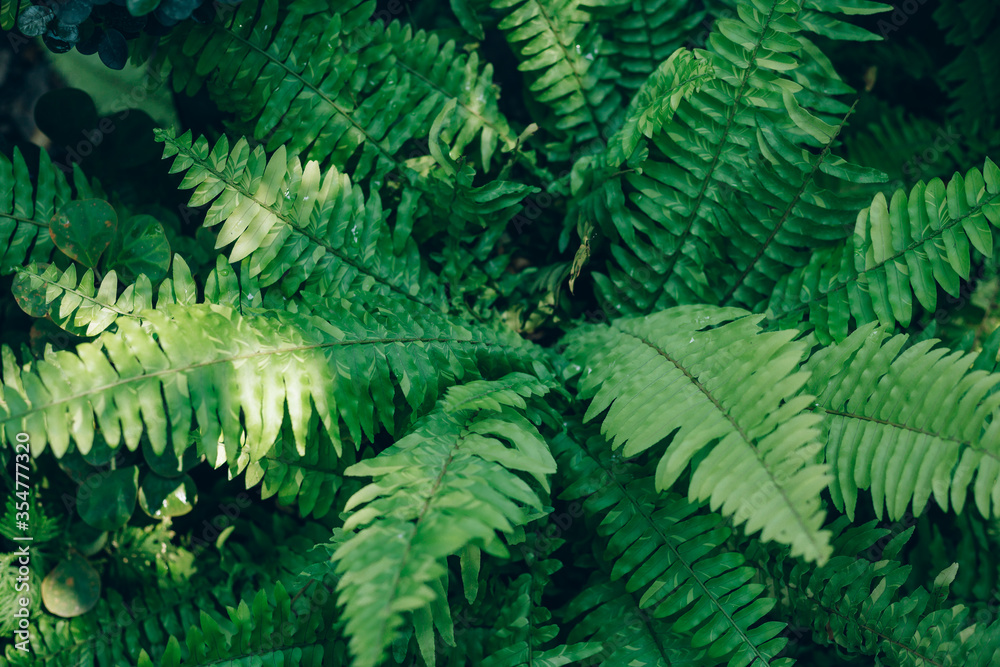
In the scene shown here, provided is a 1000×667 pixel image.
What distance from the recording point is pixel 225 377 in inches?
47.3

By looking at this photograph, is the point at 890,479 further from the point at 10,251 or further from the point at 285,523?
the point at 10,251

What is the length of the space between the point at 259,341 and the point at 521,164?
1135 mm

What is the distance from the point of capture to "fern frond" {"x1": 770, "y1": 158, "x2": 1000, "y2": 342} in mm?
1412

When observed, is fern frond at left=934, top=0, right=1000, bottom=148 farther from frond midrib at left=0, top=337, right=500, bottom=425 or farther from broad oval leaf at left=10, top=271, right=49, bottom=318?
broad oval leaf at left=10, top=271, right=49, bottom=318

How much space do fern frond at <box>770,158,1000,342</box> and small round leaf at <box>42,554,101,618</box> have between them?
2007mm

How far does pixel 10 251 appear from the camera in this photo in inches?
60.4

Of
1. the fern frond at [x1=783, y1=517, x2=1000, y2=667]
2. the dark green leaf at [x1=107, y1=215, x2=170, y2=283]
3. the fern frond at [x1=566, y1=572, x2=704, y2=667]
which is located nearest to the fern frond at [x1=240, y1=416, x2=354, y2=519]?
the dark green leaf at [x1=107, y1=215, x2=170, y2=283]

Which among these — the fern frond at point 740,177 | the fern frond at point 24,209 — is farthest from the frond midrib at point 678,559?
the fern frond at point 24,209

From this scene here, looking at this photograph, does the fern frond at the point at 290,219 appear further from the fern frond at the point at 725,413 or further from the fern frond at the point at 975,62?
the fern frond at the point at 975,62

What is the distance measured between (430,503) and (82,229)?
1.15m

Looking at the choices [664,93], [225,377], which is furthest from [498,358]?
[664,93]

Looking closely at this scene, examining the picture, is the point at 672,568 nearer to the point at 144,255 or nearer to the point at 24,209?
the point at 144,255

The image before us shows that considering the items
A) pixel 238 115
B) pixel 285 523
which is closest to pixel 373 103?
pixel 238 115

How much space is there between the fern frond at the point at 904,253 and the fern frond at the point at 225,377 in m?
0.93
